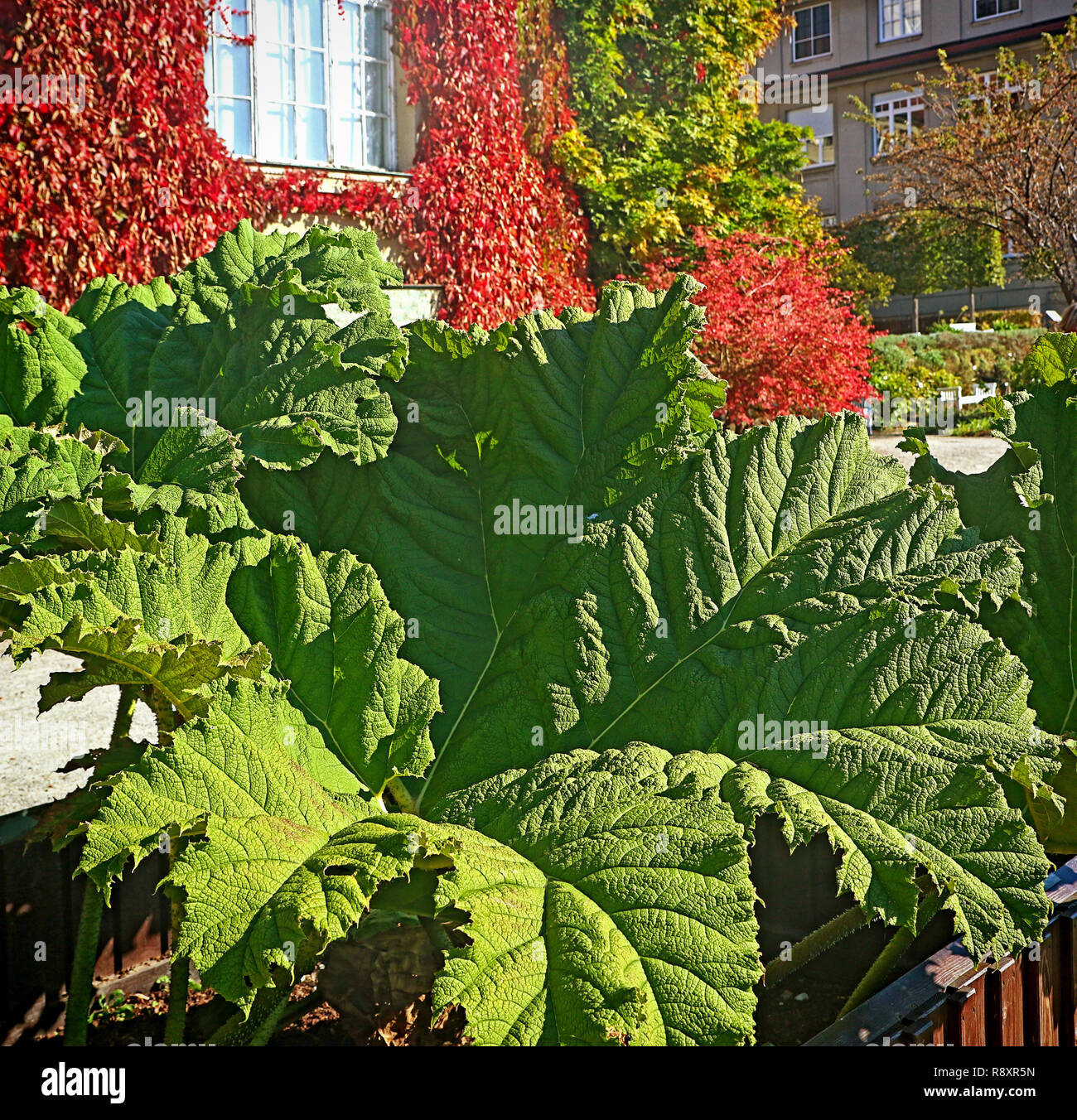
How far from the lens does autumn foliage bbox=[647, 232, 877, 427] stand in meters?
10.8

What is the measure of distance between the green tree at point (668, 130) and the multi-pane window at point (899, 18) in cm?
2172

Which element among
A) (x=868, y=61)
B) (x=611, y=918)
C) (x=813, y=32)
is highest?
(x=813, y=32)

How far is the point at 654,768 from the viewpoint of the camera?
1.69 metres

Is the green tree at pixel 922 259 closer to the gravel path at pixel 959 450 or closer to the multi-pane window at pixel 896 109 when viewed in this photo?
the multi-pane window at pixel 896 109

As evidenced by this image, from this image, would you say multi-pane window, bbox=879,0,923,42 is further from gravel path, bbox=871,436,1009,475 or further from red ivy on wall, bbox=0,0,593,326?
red ivy on wall, bbox=0,0,593,326

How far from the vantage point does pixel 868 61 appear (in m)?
31.9

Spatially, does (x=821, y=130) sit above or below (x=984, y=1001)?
above

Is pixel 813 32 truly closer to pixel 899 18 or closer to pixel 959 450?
pixel 899 18

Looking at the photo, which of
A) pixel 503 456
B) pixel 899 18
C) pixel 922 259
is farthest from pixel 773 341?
pixel 899 18

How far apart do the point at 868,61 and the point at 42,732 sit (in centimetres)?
3235

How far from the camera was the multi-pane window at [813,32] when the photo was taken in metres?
32.7

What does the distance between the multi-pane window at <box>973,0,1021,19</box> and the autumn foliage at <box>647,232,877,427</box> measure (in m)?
23.6

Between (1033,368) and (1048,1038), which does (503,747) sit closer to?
(1048,1038)
